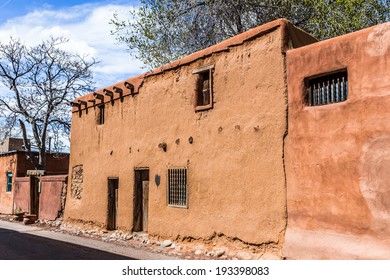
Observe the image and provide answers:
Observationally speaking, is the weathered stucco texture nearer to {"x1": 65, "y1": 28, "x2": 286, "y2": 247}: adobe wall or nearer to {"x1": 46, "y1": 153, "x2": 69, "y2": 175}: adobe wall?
{"x1": 46, "y1": 153, "x2": 69, "y2": 175}: adobe wall

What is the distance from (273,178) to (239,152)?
1.11 metres

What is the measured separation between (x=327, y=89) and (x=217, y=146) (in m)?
2.94

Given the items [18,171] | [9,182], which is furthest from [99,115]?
[9,182]

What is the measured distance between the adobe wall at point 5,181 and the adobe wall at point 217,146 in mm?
10914

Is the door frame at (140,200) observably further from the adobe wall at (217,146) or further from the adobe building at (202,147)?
the adobe wall at (217,146)

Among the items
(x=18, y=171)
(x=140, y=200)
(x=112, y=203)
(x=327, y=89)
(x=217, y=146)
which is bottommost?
(x=112, y=203)

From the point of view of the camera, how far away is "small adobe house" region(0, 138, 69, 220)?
53.4 feet

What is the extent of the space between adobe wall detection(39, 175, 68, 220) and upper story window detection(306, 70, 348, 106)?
11.2 meters

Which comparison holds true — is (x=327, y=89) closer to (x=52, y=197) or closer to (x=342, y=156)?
(x=342, y=156)

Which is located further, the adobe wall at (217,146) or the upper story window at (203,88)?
the upper story window at (203,88)

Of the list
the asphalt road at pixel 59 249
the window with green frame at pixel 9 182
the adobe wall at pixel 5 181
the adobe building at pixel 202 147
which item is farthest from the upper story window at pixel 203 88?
the window with green frame at pixel 9 182

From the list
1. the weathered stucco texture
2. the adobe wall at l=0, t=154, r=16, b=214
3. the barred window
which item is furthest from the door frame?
the adobe wall at l=0, t=154, r=16, b=214

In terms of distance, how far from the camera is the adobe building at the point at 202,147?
797cm

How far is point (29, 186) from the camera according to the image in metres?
18.4
